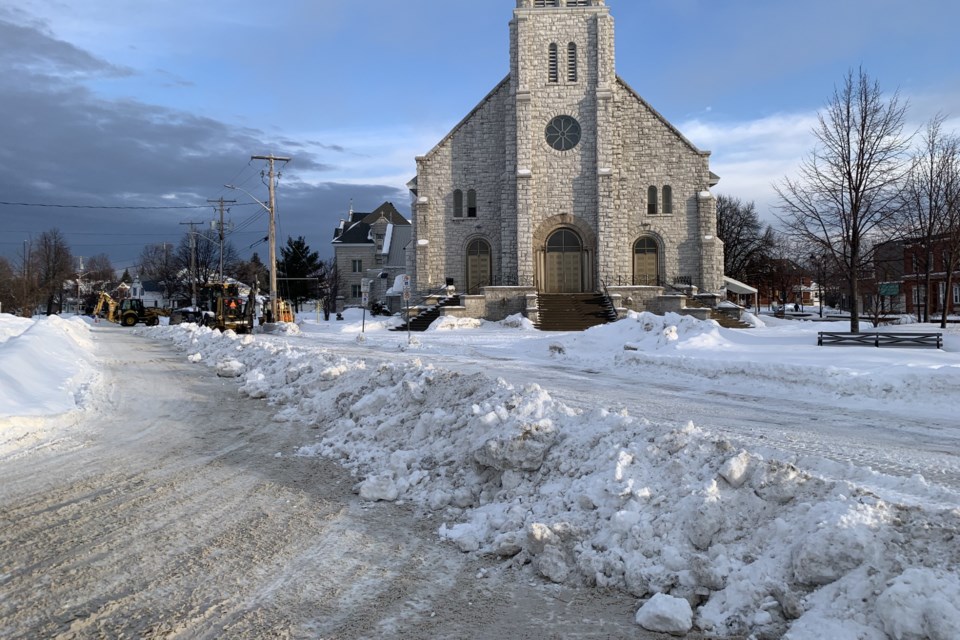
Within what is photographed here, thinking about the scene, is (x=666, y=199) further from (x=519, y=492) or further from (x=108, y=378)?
(x=519, y=492)

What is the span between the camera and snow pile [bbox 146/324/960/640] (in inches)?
142

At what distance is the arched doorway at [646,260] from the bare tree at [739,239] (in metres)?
27.2

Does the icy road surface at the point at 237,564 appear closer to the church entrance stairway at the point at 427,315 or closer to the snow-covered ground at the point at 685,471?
the snow-covered ground at the point at 685,471

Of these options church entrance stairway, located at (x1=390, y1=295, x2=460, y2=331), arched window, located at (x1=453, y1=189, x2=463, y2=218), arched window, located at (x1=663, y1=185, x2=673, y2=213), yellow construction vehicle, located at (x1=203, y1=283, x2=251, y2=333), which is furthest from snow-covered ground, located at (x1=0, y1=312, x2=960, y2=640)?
arched window, located at (x1=453, y1=189, x2=463, y2=218)

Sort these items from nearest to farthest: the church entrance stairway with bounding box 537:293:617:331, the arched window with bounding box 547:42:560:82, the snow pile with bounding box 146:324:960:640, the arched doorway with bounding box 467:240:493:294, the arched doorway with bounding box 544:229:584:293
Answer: the snow pile with bounding box 146:324:960:640 → the church entrance stairway with bounding box 537:293:617:331 → the arched window with bounding box 547:42:560:82 → the arched doorway with bounding box 544:229:584:293 → the arched doorway with bounding box 467:240:493:294

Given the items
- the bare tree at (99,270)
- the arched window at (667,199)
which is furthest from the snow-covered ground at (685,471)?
the bare tree at (99,270)

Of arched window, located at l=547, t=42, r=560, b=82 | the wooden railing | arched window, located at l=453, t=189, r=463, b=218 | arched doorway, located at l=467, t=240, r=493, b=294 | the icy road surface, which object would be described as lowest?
Answer: the icy road surface

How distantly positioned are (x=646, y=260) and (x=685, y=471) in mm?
32796

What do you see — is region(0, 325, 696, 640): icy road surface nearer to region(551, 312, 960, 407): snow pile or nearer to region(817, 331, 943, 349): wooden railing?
region(551, 312, 960, 407): snow pile

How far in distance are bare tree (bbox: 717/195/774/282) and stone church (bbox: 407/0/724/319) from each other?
2653 centimetres

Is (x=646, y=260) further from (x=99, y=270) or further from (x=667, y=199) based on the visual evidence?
(x=99, y=270)

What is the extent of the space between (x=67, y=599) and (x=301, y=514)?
1999mm

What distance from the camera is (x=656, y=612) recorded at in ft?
12.7

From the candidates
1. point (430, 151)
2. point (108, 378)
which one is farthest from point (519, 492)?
point (430, 151)
